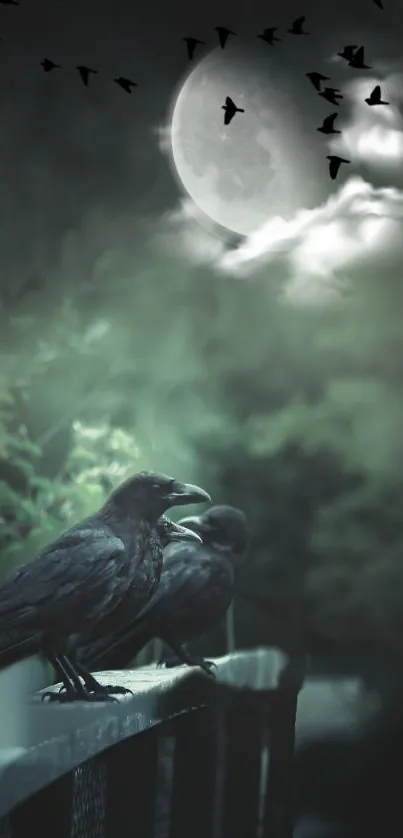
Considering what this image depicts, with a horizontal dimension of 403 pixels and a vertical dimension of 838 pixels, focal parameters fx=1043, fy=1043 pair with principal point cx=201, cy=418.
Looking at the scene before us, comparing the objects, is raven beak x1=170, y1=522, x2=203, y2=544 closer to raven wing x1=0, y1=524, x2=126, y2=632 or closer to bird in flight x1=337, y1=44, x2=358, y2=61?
raven wing x1=0, y1=524, x2=126, y2=632

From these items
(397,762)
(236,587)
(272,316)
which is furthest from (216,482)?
(397,762)

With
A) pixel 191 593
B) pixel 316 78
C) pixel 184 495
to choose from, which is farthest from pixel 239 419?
pixel 316 78

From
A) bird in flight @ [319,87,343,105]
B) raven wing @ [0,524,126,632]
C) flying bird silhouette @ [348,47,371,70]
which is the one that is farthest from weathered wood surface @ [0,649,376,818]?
flying bird silhouette @ [348,47,371,70]

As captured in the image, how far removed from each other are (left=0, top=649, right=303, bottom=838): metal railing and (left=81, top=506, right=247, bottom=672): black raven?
0.07 meters

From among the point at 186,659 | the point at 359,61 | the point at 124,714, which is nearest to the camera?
the point at 124,714

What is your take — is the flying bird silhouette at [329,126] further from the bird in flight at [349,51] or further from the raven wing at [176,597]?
the raven wing at [176,597]

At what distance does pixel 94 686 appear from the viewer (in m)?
2.62

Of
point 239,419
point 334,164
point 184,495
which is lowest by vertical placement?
point 184,495

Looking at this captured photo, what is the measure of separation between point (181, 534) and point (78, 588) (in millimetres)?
308

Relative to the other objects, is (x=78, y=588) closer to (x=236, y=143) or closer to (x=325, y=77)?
(x=236, y=143)

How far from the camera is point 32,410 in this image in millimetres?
2848

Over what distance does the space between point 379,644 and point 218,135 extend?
1446mm

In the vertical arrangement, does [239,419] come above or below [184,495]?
above

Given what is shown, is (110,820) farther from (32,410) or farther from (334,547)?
(32,410)
